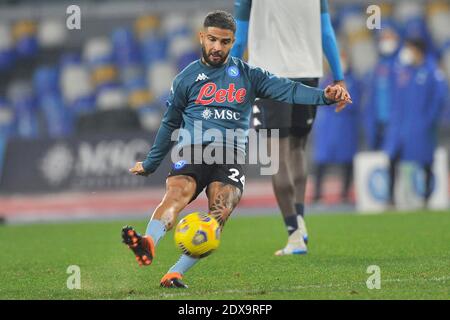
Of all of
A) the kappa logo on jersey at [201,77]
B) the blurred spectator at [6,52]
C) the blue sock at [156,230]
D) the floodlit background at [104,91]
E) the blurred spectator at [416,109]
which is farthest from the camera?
the blurred spectator at [6,52]

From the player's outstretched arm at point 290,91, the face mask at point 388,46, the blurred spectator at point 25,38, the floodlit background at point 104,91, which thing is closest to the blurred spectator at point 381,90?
the face mask at point 388,46

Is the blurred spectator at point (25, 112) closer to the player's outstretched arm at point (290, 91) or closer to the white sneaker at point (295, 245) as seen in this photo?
the white sneaker at point (295, 245)

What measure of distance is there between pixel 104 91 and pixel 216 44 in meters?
15.8

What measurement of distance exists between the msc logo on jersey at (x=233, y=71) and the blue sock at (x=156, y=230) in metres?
1.16

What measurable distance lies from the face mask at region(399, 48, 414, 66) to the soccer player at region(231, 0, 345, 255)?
19.4 ft

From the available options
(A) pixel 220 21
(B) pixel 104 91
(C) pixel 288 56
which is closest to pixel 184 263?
(A) pixel 220 21

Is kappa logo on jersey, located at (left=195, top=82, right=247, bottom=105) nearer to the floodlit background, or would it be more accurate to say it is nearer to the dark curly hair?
the dark curly hair

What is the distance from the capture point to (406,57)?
A: 1438 centimetres

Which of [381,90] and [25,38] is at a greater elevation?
[25,38]

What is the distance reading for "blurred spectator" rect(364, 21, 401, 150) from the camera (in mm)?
14766

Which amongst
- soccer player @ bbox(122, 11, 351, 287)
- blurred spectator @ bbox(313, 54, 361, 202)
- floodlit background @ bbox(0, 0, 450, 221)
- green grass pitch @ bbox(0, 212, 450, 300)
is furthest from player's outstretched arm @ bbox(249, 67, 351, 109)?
Result: blurred spectator @ bbox(313, 54, 361, 202)

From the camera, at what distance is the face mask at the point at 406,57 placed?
1432 cm

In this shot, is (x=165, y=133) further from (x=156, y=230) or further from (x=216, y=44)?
(x=156, y=230)
